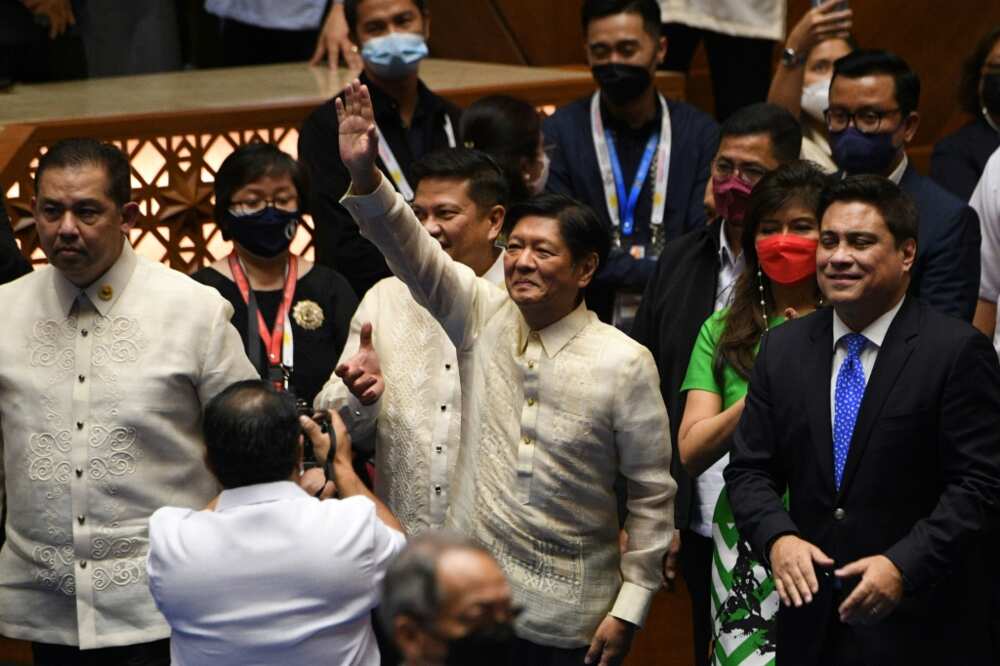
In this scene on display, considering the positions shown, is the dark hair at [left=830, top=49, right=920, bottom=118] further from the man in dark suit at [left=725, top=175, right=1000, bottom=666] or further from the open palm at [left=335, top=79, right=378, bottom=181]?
the open palm at [left=335, top=79, right=378, bottom=181]

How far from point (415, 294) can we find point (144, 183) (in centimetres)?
203

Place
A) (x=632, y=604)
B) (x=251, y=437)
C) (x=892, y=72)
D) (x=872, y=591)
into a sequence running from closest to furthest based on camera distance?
(x=251, y=437) → (x=872, y=591) → (x=632, y=604) → (x=892, y=72)

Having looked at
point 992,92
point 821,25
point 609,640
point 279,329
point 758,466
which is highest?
point 821,25

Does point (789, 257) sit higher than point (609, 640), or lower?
higher

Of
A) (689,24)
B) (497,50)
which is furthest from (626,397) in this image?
(497,50)

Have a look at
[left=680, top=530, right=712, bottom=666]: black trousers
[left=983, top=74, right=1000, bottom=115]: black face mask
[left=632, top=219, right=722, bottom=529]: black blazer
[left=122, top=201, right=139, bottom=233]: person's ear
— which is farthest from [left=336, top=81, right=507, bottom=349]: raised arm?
A: [left=983, top=74, right=1000, bottom=115]: black face mask

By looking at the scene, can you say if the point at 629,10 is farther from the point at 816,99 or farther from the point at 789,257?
the point at 789,257

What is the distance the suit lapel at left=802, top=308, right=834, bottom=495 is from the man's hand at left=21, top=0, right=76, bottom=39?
12.6 feet

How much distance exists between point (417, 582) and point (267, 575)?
0.85m

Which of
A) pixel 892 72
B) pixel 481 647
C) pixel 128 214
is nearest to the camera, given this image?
pixel 481 647

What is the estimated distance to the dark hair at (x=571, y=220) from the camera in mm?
3809

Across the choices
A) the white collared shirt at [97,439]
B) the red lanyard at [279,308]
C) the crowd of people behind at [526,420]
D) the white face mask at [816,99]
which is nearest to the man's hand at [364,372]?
the crowd of people behind at [526,420]

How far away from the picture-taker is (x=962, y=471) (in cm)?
344

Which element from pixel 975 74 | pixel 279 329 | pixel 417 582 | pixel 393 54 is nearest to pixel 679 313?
pixel 279 329
